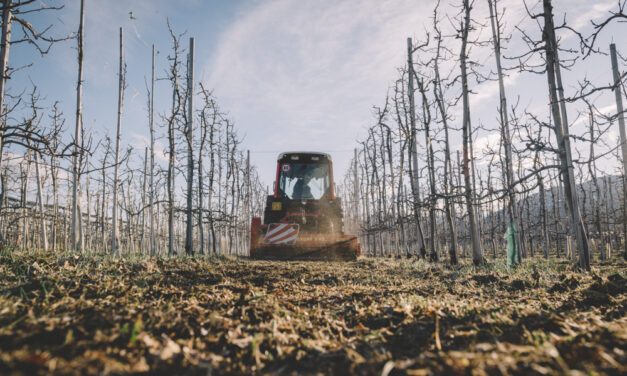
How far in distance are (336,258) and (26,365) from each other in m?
9.20

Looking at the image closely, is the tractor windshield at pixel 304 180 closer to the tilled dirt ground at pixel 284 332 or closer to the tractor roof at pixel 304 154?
the tractor roof at pixel 304 154

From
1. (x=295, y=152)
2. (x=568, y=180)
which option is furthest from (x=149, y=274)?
(x=295, y=152)

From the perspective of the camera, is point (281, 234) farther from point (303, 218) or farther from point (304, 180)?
point (304, 180)

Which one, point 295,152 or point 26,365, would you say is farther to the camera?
point 295,152

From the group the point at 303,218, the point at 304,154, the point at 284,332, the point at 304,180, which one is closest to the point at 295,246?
the point at 303,218

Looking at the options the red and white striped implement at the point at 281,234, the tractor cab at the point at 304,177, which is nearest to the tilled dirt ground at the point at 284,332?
the red and white striped implement at the point at 281,234

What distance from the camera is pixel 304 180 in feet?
39.8

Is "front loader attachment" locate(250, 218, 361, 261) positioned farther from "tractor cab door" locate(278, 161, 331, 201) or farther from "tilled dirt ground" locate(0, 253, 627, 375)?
"tilled dirt ground" locate(0, 253, 627, 375)

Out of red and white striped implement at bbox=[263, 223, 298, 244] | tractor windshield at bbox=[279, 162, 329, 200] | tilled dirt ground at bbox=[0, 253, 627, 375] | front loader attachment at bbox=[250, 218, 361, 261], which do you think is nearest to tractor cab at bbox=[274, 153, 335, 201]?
tractor windshield at bbox=[279, 162, 329, 200]

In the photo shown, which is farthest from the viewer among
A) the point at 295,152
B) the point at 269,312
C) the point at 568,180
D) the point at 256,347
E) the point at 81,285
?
the point at 295,152

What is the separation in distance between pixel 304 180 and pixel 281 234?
2.87 metres

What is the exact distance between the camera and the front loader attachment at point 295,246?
9.98 metres

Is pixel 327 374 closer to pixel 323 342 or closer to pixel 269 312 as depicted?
pixel 323 342

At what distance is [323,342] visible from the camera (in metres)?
2.05
